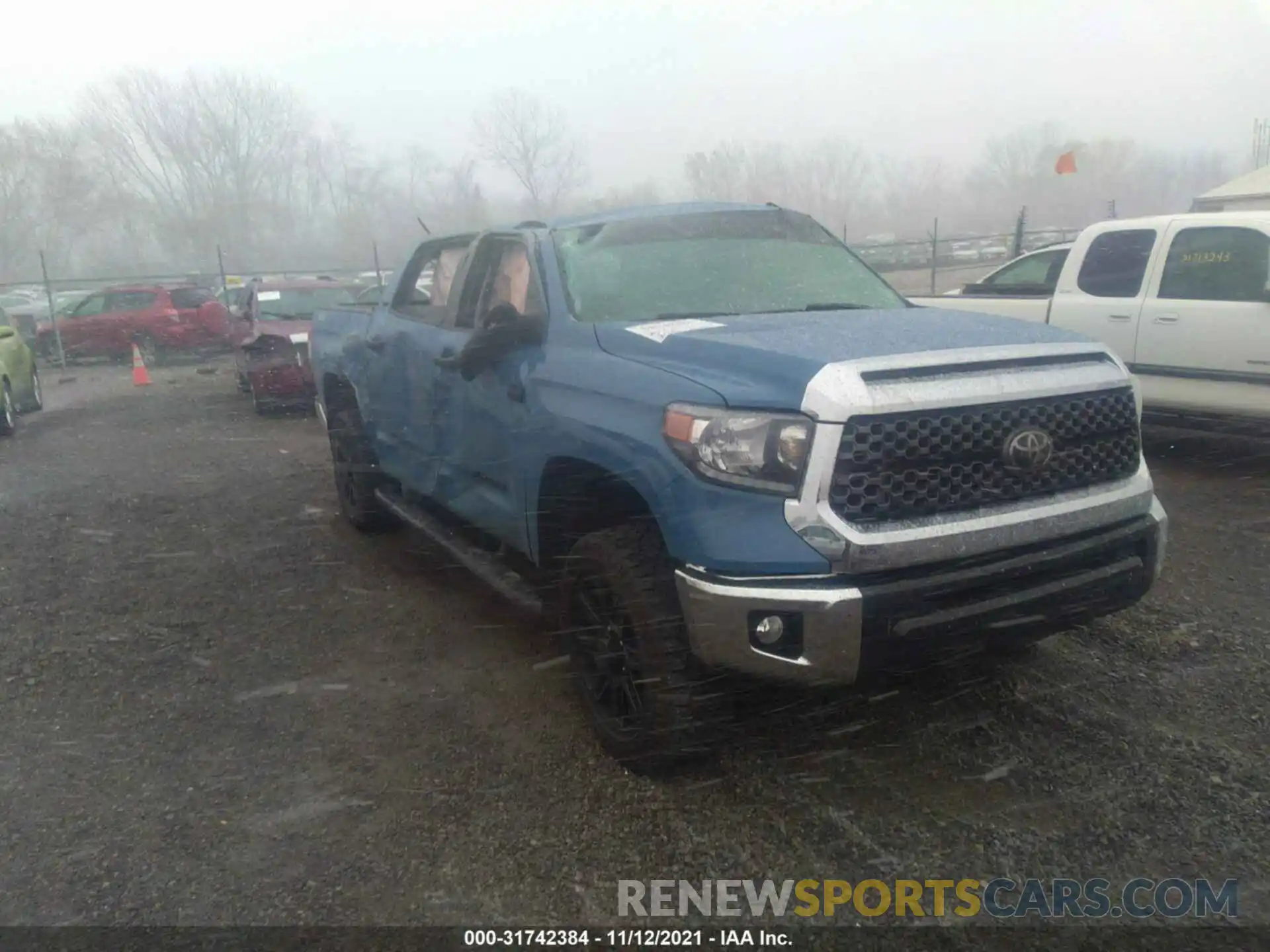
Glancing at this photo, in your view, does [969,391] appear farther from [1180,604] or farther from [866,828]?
[1180,604]

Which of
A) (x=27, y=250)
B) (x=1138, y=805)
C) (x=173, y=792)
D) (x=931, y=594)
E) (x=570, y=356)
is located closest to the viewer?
(x=931, y=594)

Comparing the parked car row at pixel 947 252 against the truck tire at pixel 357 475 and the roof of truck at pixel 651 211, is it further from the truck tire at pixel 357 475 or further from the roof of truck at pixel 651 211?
the roof of truck at pixel 651 211

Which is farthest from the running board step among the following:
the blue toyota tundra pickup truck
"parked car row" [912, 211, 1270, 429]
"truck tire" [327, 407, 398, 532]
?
"parked car row" [912, 211, 1270, 429]

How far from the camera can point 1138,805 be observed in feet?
9.95

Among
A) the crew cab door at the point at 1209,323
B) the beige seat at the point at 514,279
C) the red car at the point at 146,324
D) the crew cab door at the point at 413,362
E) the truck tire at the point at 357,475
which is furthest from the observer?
the red car at the point at 146,324

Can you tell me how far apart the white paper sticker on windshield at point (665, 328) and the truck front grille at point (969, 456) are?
34.4 inches

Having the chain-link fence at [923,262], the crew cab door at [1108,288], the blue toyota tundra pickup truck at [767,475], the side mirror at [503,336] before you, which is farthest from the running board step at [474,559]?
the chain-link fence at [923,262]

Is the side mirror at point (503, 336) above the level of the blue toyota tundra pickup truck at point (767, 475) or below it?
above

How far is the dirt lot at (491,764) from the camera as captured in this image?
2.82m

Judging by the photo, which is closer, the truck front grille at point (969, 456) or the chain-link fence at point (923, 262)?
the truck front grille at point (969, 456)

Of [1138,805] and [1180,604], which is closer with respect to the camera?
[1138,805]

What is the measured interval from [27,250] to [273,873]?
5058cm

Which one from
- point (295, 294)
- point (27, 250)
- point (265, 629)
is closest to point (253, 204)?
point (27, 250)

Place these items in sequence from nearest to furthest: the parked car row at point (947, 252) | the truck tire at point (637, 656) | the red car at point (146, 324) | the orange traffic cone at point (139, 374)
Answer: the truck tire at point (637, 656), the orange traffic cone at point (139, 374), the red car at point (146, 324), the parked car row at point (947, 252)
